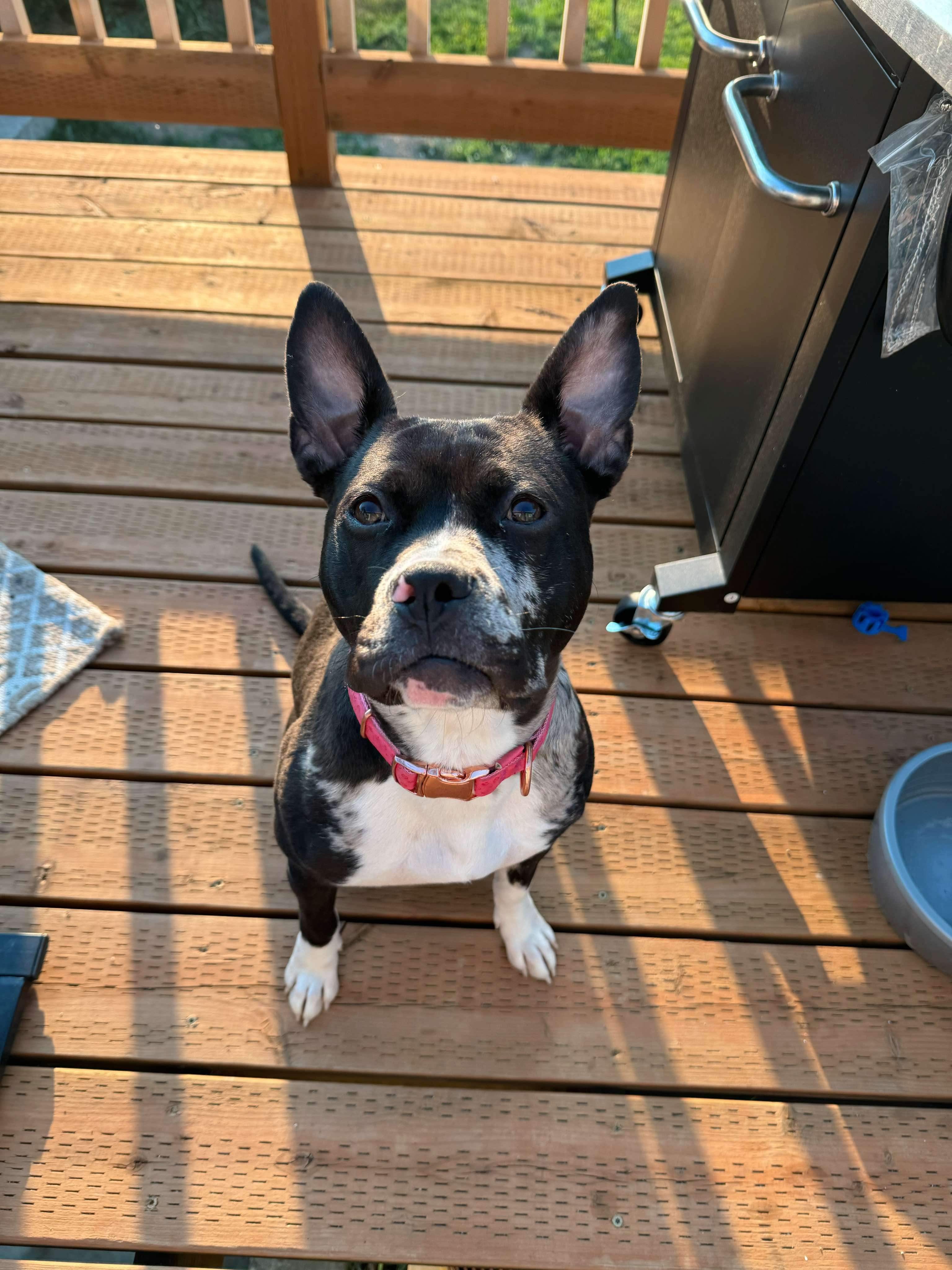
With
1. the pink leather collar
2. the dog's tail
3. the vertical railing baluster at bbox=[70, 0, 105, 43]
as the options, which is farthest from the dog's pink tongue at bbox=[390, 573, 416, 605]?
the vertical railing baluster at bbox=[70, 0, 105, 43]

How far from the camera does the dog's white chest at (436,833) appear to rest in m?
1.74

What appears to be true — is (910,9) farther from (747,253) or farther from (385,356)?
(385,356)

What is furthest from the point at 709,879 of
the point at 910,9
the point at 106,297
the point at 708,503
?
the point at 106,297

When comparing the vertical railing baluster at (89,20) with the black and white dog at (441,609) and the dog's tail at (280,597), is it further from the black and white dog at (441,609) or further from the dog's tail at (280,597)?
the black and white dog at (441,609)

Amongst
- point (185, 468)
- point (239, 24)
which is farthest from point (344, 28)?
point (185, 468)

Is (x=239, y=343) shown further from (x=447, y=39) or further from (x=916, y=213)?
(x=447, y=39)

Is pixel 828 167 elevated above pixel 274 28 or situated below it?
above

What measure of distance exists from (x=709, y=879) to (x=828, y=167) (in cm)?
170

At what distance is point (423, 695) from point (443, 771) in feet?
0.80

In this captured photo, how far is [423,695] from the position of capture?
4.79 feet

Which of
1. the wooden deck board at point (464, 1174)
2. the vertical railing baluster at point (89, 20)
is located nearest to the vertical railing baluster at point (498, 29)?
the vertical railing baluster at point (89, 20)

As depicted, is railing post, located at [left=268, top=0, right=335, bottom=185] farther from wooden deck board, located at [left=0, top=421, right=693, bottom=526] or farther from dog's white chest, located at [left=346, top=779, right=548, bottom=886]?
dog's white chest, located at [left=346, top=779, right=548, bottom=886]

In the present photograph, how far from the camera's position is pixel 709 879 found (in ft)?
7.61

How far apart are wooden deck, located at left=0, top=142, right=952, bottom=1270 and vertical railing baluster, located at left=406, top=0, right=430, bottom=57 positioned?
5.10 ft
